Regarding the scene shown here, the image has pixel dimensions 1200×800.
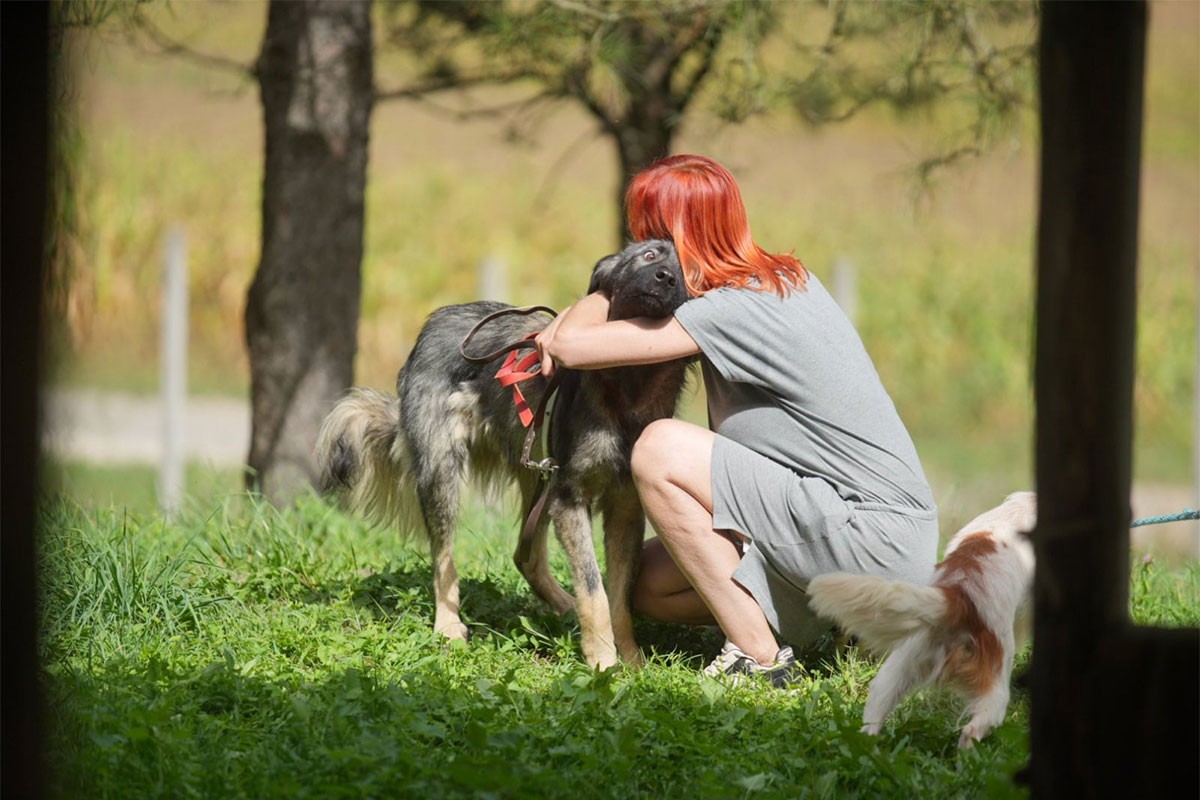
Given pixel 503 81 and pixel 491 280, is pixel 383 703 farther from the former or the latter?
pixel 491 280

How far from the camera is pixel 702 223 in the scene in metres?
3.97

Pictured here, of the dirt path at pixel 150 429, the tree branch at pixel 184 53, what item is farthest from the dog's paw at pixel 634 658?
the dirt path at pixel 150 429

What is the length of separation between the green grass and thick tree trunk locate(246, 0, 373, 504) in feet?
4.51

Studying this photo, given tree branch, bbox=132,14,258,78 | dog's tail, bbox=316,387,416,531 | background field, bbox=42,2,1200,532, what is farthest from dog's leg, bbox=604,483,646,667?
background field, bbox=42,2,1200,532

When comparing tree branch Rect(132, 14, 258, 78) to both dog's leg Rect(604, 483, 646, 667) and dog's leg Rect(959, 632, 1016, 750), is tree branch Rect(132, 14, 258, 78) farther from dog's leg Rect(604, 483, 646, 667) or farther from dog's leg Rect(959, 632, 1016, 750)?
dog's leg Rect(959, 632, 1016, 750)

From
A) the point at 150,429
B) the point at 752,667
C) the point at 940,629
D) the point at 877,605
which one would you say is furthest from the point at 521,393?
the point at 150,429

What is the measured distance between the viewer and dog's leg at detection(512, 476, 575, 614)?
4.79 meters

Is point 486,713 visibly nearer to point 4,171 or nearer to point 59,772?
point 59,772

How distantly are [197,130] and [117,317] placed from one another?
751cm

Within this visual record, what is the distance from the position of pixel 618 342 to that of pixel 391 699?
1260mm

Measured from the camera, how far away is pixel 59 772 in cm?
271

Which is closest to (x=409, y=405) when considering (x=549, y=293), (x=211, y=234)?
(x=549, y=293)

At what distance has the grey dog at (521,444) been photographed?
4.15 m

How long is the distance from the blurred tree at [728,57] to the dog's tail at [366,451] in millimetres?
2325
